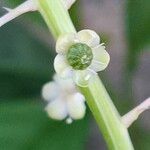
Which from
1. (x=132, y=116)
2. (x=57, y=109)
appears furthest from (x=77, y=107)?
(x=132, y=116)

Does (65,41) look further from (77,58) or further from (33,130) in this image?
(33,130)

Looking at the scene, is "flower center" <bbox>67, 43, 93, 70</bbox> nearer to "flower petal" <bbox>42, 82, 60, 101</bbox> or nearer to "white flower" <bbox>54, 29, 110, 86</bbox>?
"white flower" <bbox>54, 29, 110, 86</bbox>

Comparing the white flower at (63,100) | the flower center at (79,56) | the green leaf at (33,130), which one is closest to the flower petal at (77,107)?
the white flower at (63,100)

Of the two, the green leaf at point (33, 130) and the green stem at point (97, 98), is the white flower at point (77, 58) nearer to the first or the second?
the green stem at point (97, 98)

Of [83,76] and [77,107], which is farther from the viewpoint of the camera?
[77,107]

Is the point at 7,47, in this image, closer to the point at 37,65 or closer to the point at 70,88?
the point at 37,65

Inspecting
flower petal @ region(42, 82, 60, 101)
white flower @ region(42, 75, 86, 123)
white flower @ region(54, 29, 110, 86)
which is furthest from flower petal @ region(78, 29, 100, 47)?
flower petal @ region(42, 82, 60, 101)
